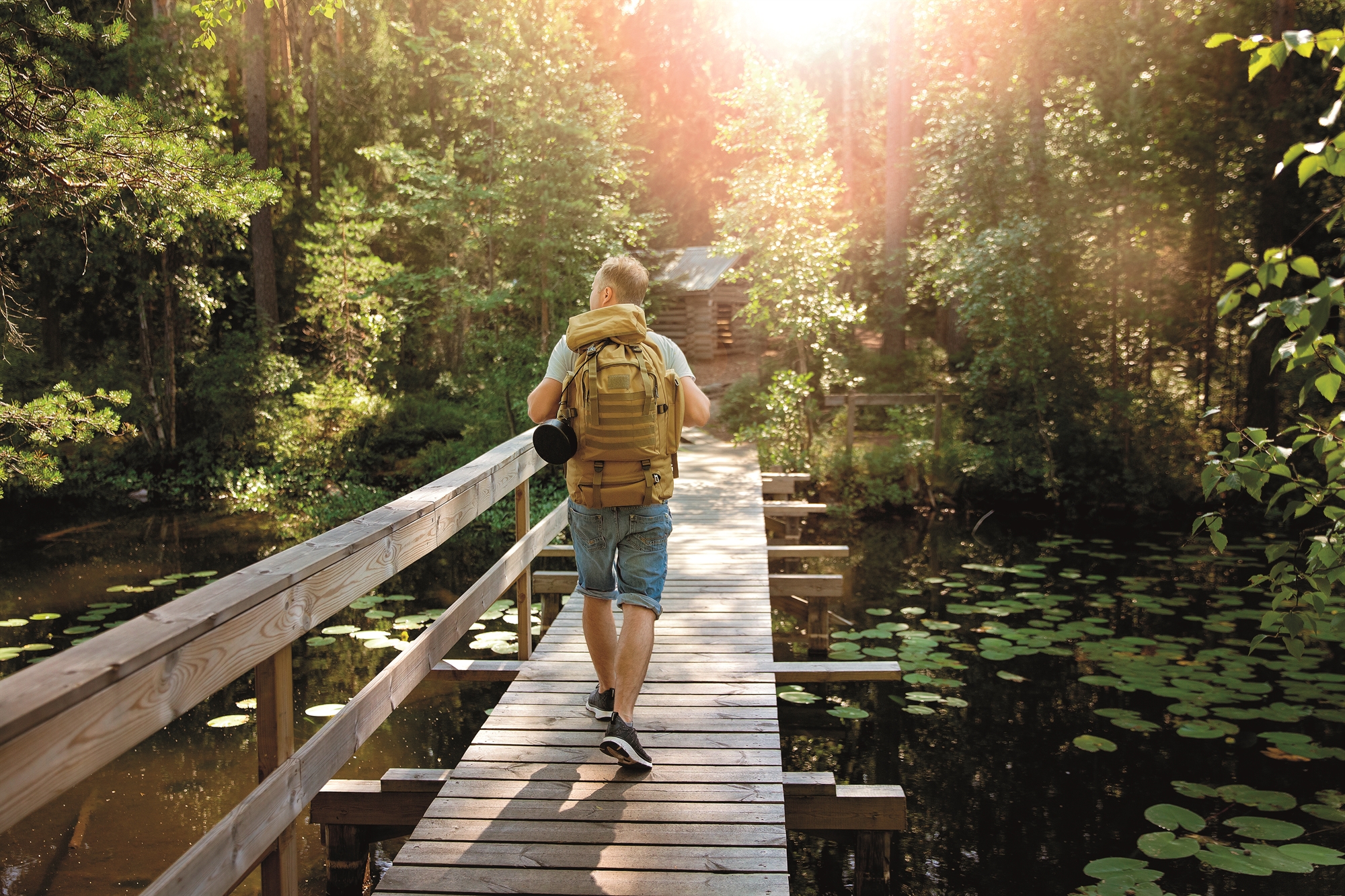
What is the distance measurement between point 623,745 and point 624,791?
0.15 meters

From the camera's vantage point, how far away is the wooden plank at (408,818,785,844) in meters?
2.81

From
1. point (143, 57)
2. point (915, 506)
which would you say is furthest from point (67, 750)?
point (143, 57)

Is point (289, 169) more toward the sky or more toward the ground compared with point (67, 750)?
more toward the sky

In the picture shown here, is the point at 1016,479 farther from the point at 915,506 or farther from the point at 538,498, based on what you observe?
the point at 538,498

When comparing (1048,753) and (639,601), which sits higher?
(639,601)

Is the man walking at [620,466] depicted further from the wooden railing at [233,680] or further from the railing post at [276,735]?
the railing post at [276,735]

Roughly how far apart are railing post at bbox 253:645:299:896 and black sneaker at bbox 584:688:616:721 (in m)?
1.52

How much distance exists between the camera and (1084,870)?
4.41 meters

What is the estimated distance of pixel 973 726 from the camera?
20.7 feet

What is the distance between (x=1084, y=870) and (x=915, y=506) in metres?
9.51

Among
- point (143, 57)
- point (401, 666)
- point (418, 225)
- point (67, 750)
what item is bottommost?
point (401, 666)

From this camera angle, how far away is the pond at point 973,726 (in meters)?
4.70

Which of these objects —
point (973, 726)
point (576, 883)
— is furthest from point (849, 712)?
point (576, 883)

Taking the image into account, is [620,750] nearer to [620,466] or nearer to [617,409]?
[620,466]
